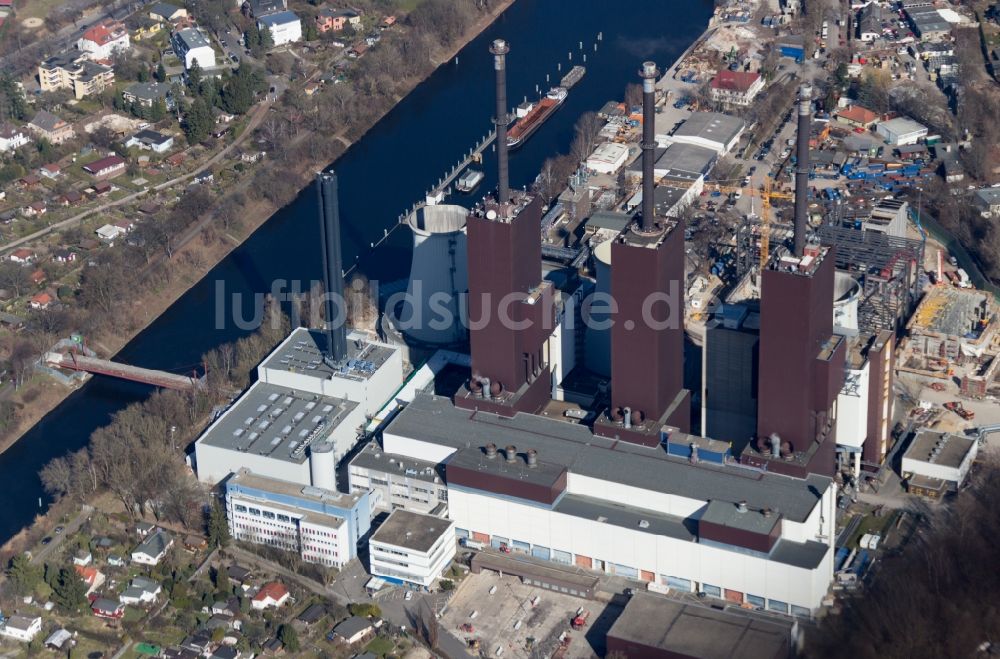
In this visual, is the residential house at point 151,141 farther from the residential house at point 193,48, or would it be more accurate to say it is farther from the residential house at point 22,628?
the residential house at point 22,628

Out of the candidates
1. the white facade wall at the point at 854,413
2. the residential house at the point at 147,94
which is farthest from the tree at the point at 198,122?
the white facade wall at the point at 854,413

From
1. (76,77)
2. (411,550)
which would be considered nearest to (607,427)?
(411,550)

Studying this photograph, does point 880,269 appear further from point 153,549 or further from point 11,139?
point 11,139

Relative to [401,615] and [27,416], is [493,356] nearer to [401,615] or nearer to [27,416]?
[401,615]

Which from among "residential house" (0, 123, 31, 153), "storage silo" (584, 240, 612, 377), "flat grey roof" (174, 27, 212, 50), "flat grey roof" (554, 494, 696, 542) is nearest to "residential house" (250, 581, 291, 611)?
"flat grey roof" (554, 494, 696, 542)

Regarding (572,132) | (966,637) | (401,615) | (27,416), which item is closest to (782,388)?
(966,637)

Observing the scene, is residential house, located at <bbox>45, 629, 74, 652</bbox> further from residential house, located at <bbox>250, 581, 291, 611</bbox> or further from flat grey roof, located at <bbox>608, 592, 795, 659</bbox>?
flat grey roof, located at <bbox>608, 592, 795, 659</bbox>
